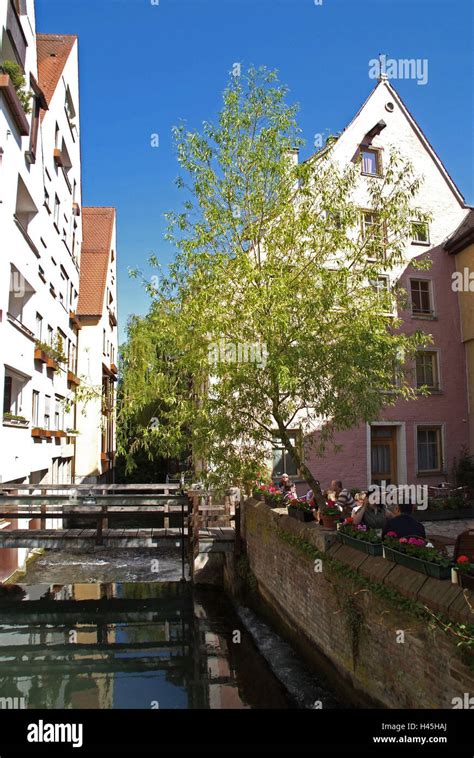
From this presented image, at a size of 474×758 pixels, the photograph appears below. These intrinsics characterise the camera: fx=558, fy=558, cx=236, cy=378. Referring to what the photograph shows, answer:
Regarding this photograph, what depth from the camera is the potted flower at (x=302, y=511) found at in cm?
1044

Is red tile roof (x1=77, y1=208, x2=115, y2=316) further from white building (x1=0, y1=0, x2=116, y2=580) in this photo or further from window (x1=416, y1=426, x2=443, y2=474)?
window (x1=416, y1=426, x2=443, y2=474)

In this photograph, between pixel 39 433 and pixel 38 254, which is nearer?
pixel 38 254

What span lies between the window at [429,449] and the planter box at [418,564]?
13.9 meters

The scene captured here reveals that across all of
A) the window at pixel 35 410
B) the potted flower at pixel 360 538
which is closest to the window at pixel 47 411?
the window at pixel 35 410

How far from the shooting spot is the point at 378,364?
9.52 m

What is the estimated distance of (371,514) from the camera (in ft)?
34.8

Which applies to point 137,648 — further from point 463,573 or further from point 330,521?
point 463,573

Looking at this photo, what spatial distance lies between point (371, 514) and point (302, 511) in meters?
1.34

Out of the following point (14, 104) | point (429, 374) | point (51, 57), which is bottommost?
point (429, 374)

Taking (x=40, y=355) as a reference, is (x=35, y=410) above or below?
below

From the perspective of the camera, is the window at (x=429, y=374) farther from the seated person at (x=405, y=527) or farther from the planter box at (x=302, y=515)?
the seated person at (x=405, y=527)

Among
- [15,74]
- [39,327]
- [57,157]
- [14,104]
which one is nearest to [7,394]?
[39,327]

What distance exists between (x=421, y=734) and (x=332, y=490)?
25.5 feet

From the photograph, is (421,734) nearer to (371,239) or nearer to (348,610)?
(348,610)
